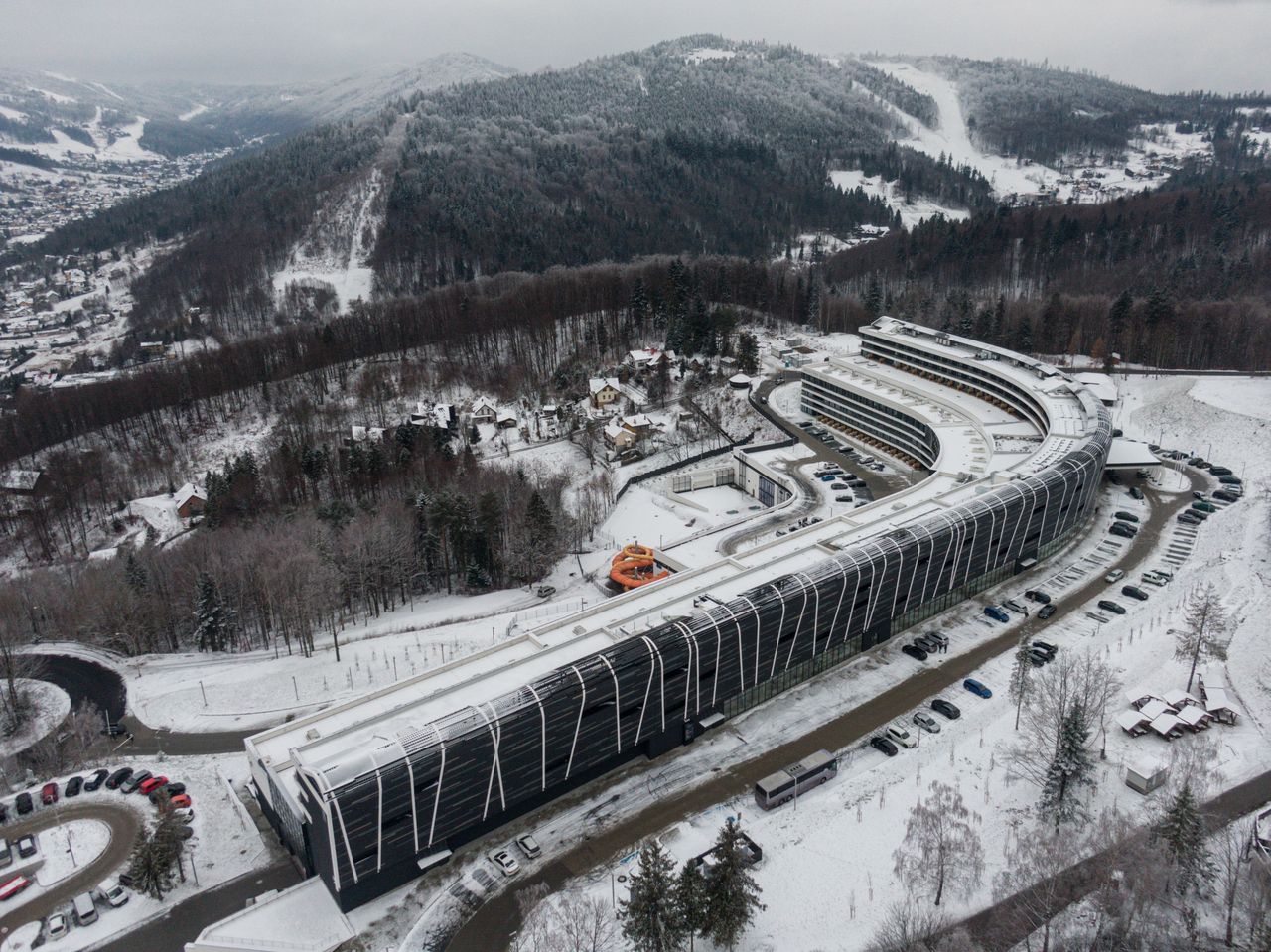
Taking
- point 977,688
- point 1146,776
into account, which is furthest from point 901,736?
point 1146,776

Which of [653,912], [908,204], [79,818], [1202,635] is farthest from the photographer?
[908,204]

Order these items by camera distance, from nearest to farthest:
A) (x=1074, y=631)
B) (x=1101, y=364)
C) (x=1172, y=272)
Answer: (x=1074, y=631)
(x=1101, y=364)
(x=1172, y=272)

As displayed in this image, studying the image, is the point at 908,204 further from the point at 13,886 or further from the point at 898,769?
the point at 13,886

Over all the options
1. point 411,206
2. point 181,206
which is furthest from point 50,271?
point 411,206

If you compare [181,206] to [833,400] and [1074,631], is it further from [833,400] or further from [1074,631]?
[1074,631]

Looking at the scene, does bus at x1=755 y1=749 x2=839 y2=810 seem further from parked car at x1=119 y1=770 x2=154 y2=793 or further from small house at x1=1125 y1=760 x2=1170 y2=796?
parked car at x1=119 y1=770 x2=154 y2=793

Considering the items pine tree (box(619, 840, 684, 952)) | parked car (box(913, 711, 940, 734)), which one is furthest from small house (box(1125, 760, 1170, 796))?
pine tree (box(619, 840, 684, 952))
